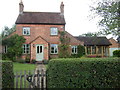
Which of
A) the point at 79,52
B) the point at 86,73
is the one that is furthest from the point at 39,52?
the point at 86,73

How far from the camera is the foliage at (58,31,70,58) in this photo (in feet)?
71.6

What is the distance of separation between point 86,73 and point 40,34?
1813cm

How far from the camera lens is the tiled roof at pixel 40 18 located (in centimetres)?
2244

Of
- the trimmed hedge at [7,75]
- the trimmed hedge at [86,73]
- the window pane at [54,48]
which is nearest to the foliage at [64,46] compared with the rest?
the window pane at [54,48]

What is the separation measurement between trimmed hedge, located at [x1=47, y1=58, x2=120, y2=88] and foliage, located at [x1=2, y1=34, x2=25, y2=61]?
17.0 meters

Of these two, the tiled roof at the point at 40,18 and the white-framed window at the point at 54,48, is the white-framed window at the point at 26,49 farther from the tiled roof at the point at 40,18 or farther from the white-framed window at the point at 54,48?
the tiled roof at the point at 40,18

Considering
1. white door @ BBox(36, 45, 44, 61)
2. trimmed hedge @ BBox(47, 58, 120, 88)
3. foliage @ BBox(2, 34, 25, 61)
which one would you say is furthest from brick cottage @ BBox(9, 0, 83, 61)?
trimmed hedge @ BBox(47, 58, 120, 88)

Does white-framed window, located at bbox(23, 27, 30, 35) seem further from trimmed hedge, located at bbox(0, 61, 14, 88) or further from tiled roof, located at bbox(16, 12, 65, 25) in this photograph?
trimmed hedge, located at bbox(0, 61, 14, 88)

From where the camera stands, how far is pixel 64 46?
21.8 metres

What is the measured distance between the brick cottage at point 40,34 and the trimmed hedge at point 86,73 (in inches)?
640

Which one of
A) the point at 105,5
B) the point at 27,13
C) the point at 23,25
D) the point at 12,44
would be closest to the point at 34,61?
the point at 12,44

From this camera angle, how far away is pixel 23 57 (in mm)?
21922

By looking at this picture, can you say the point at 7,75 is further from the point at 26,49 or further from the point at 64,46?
the point at 26,49

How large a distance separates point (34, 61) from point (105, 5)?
1465 centimetres
